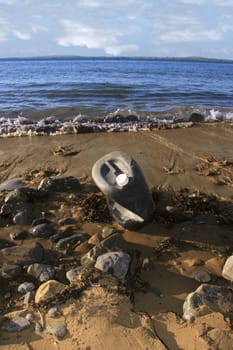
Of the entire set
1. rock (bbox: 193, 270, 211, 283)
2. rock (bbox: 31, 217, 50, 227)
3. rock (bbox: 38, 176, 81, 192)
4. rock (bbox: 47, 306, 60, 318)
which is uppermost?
rock (bbox: 38, 176, 81, 192)

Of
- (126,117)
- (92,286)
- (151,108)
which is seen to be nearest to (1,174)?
(92,286)

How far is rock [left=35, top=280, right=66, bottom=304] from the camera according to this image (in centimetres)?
388

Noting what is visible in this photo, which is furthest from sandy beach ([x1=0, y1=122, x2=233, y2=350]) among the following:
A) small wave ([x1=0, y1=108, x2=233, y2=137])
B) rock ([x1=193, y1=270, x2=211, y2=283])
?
small wave ([x1=0, y1=108, x2=233, y2=137])

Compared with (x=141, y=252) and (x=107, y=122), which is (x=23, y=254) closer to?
(x=141, y=252)

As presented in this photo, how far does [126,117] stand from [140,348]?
31.8ft

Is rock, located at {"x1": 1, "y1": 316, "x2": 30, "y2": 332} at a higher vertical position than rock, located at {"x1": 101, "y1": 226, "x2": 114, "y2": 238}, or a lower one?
lower

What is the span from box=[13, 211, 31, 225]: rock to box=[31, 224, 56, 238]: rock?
0.89 ft

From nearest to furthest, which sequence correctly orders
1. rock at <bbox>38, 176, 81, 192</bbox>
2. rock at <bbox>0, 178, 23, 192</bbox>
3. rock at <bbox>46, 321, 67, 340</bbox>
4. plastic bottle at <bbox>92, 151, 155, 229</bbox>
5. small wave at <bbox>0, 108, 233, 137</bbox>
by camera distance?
rock at <bbox>46, 321, 67, 340</bbox> < plastic bottle at <bbox>92, 151, 155, 229</bbox> < rock at <bbox>38, 176, 81, 192</bbox> < rock at <bbox>0, 178, 23, 192</bbox> < small wave at <bbox>0, 108, 233, 137</bbox>

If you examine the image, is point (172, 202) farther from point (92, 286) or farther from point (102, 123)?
point (102, 123)

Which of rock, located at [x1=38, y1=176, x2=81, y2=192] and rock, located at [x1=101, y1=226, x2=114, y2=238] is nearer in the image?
rock, located at [x1=101, y1=226, x2=114, y2=238]

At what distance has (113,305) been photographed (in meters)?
3.77

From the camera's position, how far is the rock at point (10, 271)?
430 centimetres

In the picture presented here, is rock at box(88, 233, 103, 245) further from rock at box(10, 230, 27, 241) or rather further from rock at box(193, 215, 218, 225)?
rock at box(193, 215, 218, 225)

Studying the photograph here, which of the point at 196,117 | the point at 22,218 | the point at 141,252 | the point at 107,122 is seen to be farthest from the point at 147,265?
the point at 196,117
